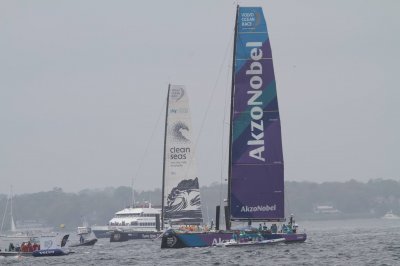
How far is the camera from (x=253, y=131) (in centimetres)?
7669

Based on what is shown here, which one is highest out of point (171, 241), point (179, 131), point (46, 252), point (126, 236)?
point (179, 131)

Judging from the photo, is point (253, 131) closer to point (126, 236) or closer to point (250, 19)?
point (250, 19)

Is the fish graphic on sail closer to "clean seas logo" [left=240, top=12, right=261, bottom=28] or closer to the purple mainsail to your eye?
the purple mainsail

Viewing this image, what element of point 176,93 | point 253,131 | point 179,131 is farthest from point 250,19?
point 179,131

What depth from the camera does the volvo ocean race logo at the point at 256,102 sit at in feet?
251

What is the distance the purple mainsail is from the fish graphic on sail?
3274 cm

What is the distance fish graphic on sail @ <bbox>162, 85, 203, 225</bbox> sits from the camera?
109375 millimetres

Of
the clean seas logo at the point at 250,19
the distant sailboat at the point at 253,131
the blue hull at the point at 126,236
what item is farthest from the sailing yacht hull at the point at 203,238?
the blue hull at the point at 126,236

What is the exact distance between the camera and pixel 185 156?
110m

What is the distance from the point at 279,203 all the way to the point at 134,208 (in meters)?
67.8

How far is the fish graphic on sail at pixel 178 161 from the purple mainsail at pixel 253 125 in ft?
107

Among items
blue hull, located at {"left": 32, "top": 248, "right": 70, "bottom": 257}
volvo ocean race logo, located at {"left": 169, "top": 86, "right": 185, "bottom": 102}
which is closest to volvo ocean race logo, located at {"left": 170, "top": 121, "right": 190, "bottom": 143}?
volvo ocean race logo, located at {"left": 169, "top": 86, "right": 185, "bottom": 102}

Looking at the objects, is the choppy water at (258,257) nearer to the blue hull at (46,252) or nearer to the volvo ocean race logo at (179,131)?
the blue hull at (46,252)

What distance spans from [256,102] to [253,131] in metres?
1.98
